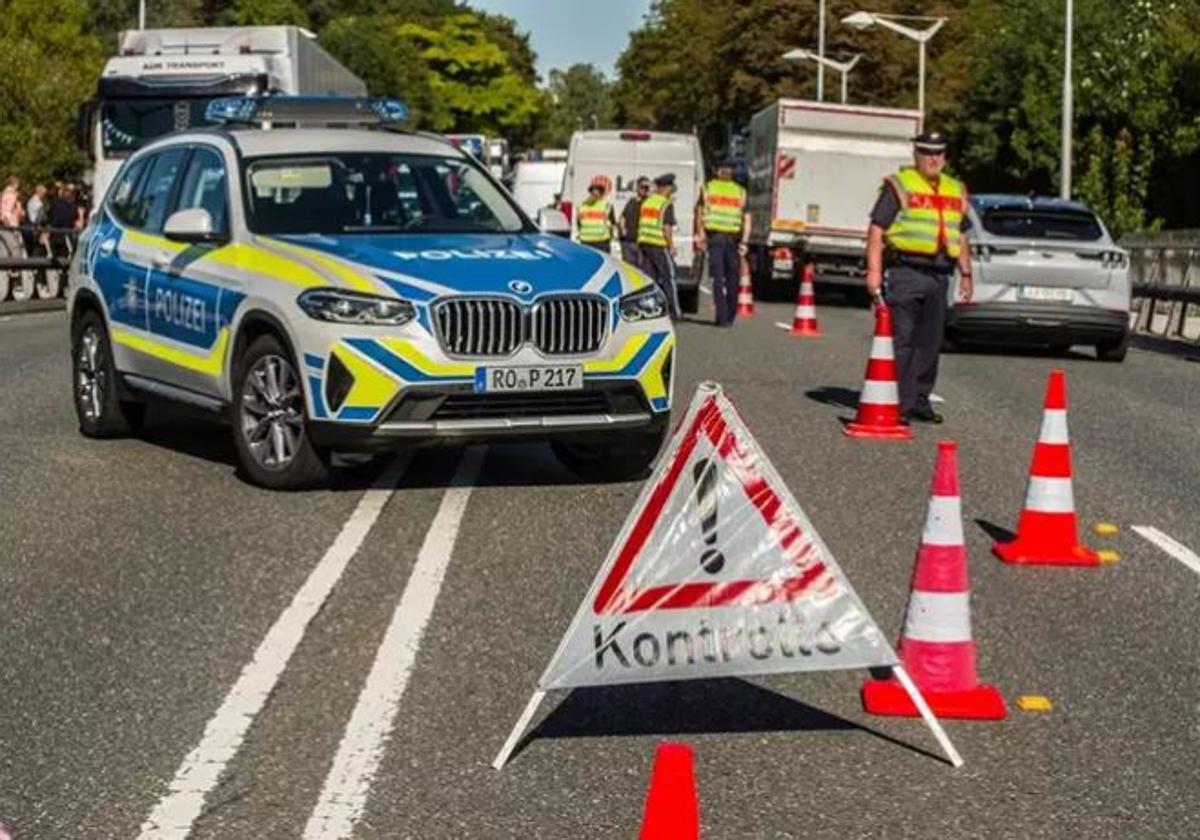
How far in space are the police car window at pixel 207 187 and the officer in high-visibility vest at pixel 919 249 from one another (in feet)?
14.2

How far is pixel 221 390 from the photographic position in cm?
1113

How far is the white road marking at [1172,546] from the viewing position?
9.30 m

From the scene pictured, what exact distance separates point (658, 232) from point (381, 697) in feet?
61.0

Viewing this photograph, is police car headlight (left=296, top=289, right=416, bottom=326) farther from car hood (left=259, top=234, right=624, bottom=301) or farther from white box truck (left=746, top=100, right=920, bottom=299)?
white box truck (left=746, top=100, right=920, bottom=299)

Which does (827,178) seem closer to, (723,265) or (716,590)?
(723,265)

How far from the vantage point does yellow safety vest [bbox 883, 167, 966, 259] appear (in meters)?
14.2

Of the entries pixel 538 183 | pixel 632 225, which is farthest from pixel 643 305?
pixel 538 183

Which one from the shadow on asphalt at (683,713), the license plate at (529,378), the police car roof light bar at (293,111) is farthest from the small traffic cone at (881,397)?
the police car roof light bar at (293,111)

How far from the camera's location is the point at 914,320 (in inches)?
568

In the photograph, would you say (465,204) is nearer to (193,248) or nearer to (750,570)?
(193,248)

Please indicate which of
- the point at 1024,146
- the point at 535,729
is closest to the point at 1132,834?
the point at 535,729

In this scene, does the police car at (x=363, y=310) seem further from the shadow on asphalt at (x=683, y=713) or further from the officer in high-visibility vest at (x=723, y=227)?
the officer in high-visibility vest at (x=723, y=227)

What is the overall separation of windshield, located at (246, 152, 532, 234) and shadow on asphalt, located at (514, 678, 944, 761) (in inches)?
200

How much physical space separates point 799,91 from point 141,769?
81522mm
